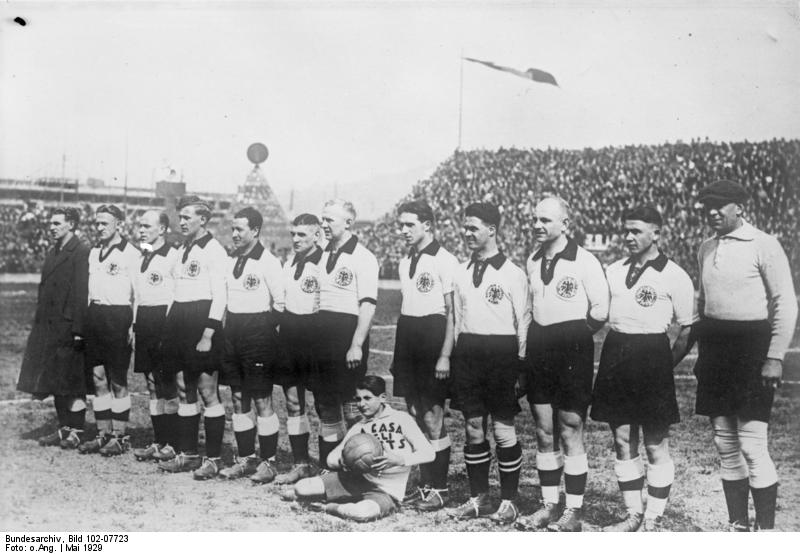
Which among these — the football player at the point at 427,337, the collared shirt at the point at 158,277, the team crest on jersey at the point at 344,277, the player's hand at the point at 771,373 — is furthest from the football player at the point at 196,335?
the player's hand at the point at 771,373

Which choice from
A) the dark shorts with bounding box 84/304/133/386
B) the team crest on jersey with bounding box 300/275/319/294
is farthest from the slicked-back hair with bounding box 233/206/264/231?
the dark shorts with bounding box 84/304/133/386

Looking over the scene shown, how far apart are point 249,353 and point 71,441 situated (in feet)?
5.55

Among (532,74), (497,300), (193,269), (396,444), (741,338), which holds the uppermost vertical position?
(532,74)

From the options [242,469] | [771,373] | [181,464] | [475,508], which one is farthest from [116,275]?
[771,373]

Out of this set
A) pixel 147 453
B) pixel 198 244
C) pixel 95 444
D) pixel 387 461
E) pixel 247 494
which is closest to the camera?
pixel 387 461

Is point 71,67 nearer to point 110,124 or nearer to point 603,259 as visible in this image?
point 110,124

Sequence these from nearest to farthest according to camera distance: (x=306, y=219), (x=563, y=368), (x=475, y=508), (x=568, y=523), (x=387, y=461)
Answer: (x=563, y=368) → (x=568, y=523) → (x=475, y=508) → (x=387, y=461) → (x=306, y=219)

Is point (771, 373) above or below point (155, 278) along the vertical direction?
below

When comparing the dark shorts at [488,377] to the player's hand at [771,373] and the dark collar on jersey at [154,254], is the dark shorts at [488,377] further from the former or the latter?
the dark collar on jersey at [154,254]

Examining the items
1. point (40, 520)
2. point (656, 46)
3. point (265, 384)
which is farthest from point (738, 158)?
point (40, 520)

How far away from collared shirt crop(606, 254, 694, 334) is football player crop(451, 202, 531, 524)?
51cm

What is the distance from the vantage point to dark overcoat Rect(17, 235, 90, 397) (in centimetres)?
527

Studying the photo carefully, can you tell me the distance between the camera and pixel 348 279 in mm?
4473

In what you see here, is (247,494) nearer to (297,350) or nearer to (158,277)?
(297,350)
